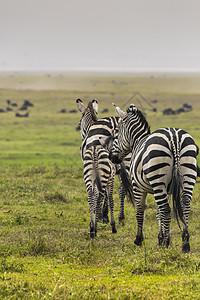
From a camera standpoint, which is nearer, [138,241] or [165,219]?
[165,219]

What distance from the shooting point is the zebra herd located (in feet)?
22.3

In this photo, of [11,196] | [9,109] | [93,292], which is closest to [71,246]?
[93,292]

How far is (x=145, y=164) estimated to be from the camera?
700cm

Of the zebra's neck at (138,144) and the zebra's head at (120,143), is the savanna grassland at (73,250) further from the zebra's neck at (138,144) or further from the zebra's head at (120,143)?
the zebra's neck at (138,144)

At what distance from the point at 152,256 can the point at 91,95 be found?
54667mm

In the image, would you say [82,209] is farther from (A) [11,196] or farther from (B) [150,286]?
(B) [150,286]

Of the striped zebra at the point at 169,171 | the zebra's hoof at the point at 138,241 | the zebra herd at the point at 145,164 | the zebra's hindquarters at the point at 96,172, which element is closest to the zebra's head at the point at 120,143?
the zebra herd at the point at 145,164

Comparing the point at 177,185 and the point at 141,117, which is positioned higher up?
the point at 141,117

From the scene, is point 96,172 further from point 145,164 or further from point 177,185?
point 177,185

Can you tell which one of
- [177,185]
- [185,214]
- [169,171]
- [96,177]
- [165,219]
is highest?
[169,171]

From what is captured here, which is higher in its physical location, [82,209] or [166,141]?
[166,141]

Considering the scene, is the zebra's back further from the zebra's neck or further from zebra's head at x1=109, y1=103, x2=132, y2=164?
zebra's head at x1=109, y1=103, x2=132, y2=164

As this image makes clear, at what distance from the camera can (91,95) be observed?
60.1 meters

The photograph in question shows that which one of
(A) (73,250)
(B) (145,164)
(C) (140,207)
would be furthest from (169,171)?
(A) (73,250)
